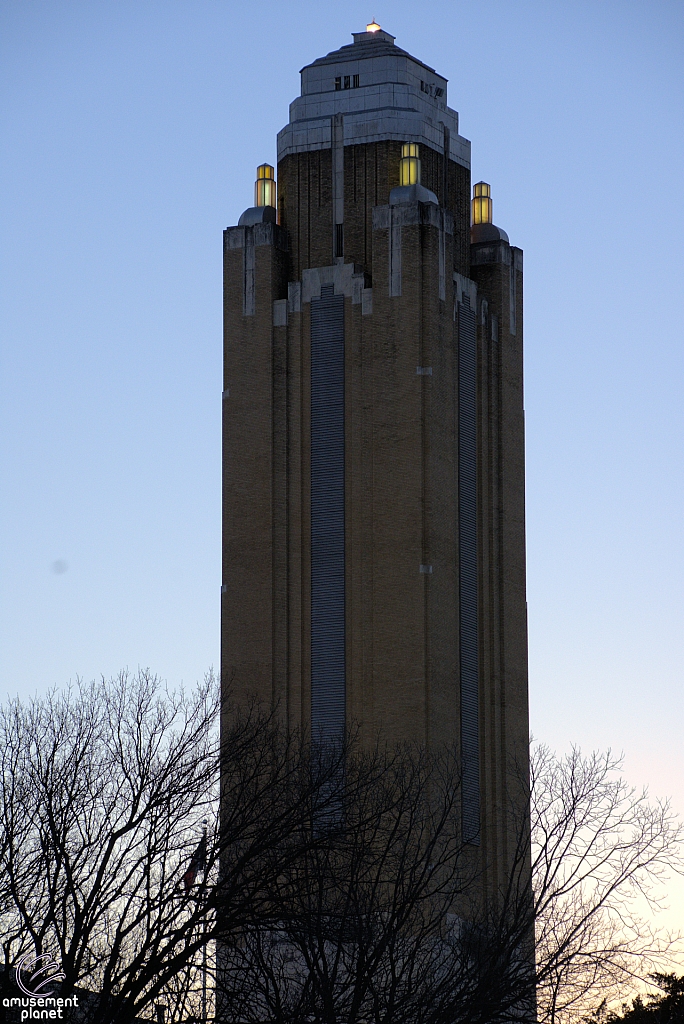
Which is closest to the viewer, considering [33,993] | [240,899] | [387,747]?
[33,993]

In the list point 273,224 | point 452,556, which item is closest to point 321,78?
point 273,224

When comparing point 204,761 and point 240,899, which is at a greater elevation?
point 204,761

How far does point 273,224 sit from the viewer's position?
7275cm

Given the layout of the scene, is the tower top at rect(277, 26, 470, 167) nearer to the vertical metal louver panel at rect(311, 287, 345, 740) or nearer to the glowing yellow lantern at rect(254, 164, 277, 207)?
the glowing yellow lantern at rect(254, 164, 277, 207)

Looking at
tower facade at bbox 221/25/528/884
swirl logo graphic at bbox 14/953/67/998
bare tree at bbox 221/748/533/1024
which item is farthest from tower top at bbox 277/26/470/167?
swirl logo graphic at bbox 14/953/67/998

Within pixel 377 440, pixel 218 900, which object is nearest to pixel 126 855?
pixel 218 900

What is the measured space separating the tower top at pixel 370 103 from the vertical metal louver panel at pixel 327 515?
6.47 meters

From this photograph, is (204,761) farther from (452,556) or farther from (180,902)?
(452,556)

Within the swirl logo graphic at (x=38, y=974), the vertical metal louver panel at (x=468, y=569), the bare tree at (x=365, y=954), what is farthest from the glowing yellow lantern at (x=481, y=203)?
the swirl logo graphic at (x=38, y=974)

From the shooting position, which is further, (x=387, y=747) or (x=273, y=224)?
(x=273, y=224)

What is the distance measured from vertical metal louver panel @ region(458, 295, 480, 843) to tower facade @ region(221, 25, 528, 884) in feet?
0.33

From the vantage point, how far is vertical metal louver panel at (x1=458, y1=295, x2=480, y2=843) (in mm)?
69213

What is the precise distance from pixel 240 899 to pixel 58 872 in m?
4.74

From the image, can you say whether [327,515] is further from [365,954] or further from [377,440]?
[365,954]
